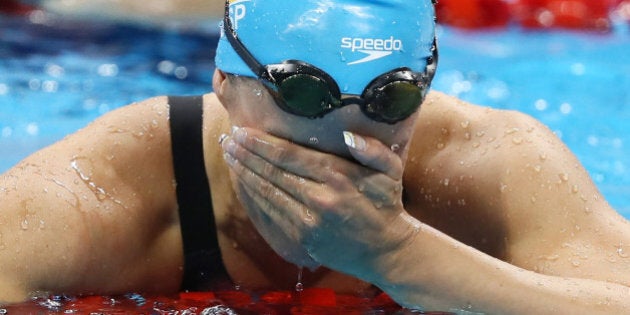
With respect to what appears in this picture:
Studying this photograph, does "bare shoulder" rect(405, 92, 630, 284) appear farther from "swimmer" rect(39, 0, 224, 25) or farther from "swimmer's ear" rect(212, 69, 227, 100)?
"swimmer" rect(39, 0, 224, 25)

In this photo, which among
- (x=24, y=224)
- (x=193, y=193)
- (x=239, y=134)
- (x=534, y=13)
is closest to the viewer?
(x=239, y=134)

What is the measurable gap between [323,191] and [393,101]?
26 cm

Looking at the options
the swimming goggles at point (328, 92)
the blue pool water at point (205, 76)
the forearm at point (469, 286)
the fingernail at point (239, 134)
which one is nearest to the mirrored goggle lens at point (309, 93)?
the swimming goggles at point (328, 92)

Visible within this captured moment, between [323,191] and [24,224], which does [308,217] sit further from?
[24,224]

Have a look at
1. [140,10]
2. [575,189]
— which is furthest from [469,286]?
[140,10]

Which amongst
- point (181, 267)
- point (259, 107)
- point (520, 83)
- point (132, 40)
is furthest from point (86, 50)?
point (259, 107)

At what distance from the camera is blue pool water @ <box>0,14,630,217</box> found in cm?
578

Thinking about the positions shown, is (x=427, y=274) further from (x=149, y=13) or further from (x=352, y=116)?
(x=149, y=13)

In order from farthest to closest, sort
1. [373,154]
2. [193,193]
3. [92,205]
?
[193,193] < [92,205] < [373,154]

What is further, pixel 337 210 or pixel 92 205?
pixel 92 205

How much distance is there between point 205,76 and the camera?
670cm

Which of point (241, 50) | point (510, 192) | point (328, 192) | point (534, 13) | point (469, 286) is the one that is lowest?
point (469, 286)

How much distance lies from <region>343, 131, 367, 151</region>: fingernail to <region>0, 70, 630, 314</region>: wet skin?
18 millimetres

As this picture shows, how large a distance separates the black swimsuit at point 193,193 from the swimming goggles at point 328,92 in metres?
0.58
